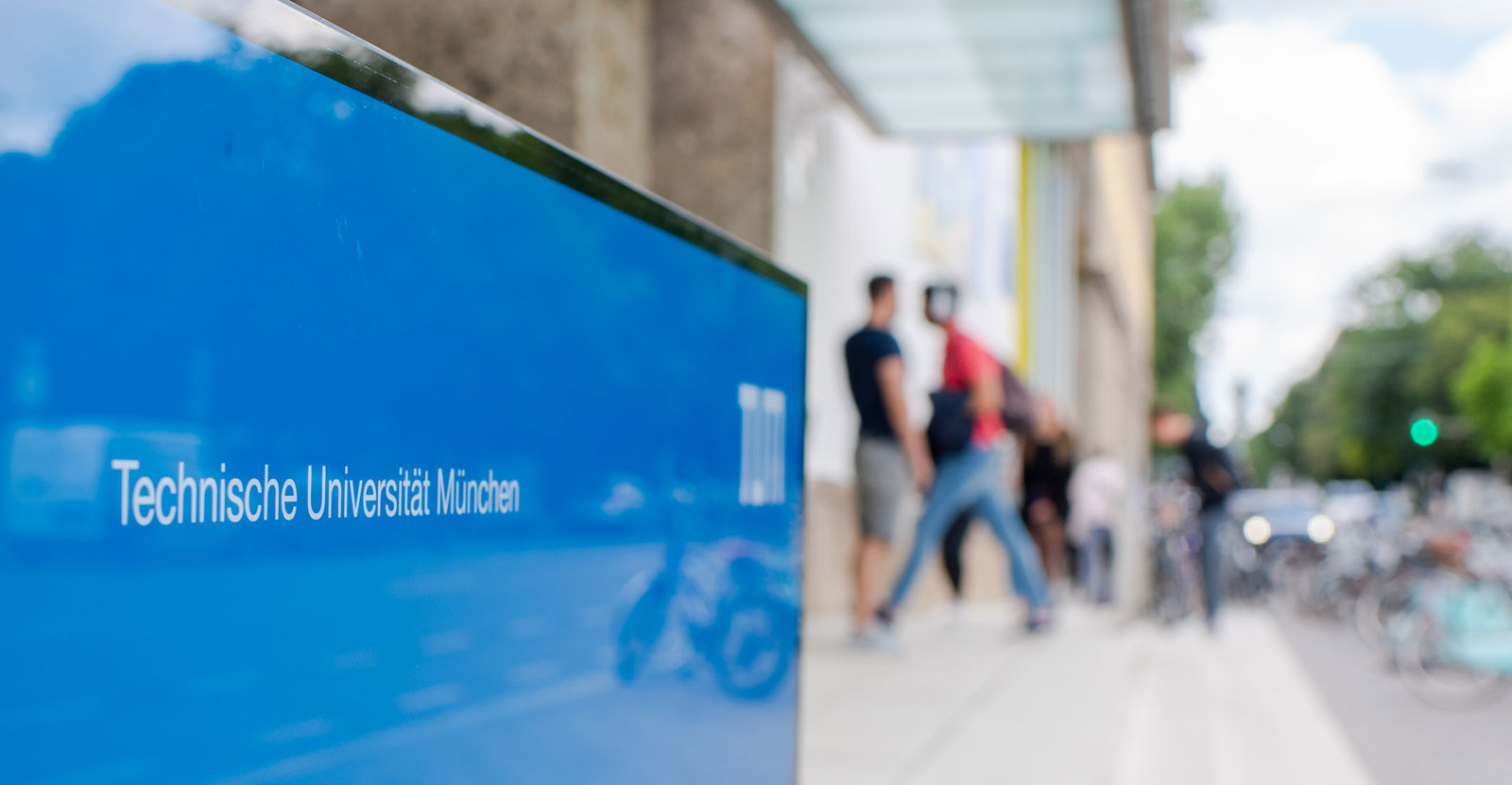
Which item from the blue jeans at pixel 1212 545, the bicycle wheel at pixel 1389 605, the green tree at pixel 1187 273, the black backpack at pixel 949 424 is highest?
the green tree at pixel 1187 273

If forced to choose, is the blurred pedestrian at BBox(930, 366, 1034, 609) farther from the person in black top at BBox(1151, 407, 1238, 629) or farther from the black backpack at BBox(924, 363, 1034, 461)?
the person in black top at BBox(1151, 407, 1238, 629)

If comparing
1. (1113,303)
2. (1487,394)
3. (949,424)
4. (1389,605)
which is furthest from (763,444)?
(1487,394)

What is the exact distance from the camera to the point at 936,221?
14984 millimetres

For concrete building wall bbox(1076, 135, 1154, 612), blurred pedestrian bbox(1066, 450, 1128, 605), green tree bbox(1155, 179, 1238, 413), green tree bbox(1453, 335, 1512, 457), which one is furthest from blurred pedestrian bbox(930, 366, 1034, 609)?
green tree bbox(1453, 335, 1512, 457)

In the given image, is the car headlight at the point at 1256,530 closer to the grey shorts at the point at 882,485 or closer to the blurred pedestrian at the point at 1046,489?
the blurred pedestrian at the point at 1046,489

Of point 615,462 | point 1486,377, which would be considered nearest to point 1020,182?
point 615,462

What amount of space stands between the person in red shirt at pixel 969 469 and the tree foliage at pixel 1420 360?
219 ft

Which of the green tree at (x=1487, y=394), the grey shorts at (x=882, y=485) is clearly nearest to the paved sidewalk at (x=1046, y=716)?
the grey shorts at (x=882, y=485)

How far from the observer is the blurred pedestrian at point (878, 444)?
23.1 feet

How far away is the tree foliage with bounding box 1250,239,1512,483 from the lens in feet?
239

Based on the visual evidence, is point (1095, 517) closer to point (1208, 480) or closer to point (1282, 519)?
point (1208, 480)

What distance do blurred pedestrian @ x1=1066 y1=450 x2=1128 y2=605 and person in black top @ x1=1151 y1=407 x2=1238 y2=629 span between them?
1.46 metres

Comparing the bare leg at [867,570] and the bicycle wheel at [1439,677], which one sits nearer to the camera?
the bare leg at [867,570]

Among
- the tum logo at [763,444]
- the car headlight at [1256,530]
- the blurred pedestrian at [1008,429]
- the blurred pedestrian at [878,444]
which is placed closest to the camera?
the tum logo at [763,444]
